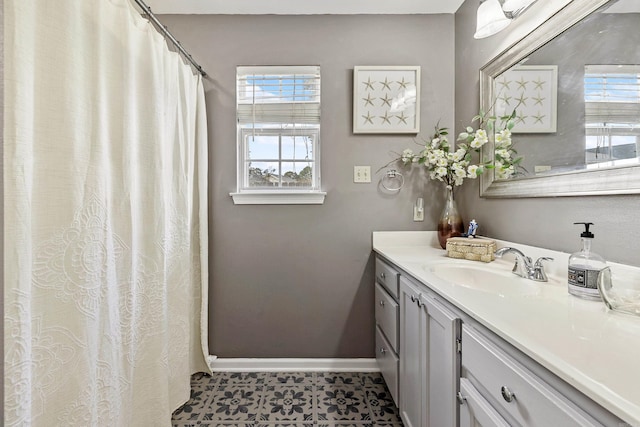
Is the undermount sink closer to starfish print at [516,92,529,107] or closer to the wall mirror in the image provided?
the wall mirror

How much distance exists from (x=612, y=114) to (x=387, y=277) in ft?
3.64

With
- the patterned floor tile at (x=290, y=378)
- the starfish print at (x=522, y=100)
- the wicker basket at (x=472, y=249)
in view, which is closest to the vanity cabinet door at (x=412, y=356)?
the wicker basket at (x=472, y=249)

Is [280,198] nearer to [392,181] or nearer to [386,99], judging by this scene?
[392,181]

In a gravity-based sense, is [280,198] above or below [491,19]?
below

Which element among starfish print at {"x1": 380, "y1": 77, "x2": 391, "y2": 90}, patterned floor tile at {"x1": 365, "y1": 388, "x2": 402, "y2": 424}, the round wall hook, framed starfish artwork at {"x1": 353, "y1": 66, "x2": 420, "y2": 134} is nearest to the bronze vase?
the round wall hook

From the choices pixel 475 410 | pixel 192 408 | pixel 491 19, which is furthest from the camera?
pixel 192 408

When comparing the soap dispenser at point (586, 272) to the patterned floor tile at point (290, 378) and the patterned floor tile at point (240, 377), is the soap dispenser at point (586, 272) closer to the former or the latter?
the patterned floor tile at point (290, 378)

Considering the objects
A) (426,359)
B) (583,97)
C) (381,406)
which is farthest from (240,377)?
(583,97)

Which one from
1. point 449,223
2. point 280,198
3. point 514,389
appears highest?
point 280,198

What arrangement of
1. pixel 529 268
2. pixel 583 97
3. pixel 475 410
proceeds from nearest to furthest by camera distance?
pixel 475 410 → pixel 583 97 → pixel 529 268

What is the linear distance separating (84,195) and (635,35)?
1781mm

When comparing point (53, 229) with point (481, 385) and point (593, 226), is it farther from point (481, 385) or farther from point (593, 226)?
point (593, 226)

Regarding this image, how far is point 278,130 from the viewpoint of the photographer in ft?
6.43

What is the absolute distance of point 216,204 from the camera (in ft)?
6.34
